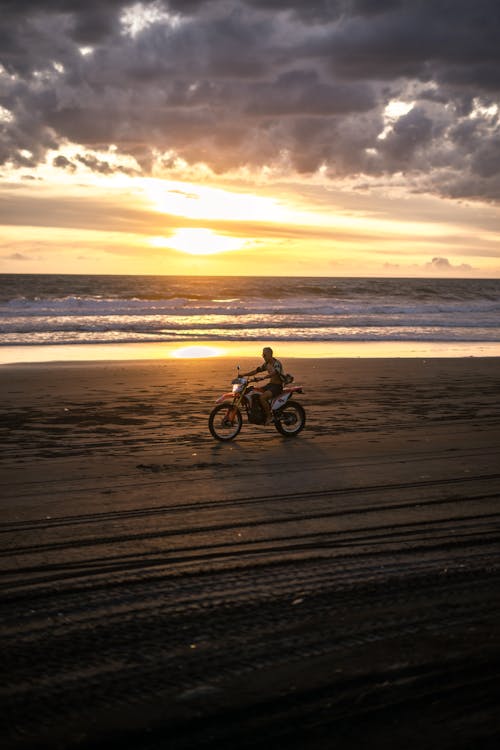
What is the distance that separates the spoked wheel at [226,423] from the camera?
1120 centimetres

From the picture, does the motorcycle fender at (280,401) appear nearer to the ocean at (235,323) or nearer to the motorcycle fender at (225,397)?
the motorcycle fender at (225,397)

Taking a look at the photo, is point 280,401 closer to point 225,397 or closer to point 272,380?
point 272,380

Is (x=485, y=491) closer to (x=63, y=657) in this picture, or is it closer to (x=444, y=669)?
(x=444, y=669)

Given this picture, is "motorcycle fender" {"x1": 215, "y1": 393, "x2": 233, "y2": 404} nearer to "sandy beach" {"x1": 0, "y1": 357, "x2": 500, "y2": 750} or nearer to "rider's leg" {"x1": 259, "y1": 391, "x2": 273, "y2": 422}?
"rider's leg" {"x1": 259, "y1": 391, "x2": 273, "y2": 422}

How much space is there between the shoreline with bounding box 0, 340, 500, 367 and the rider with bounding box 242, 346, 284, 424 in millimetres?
11247

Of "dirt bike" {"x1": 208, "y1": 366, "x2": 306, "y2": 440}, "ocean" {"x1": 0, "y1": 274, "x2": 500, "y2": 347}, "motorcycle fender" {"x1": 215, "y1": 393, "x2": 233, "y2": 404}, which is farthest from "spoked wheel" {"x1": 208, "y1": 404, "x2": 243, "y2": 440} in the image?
"ocean" {"x1": 0, "y1": 274, "x2": 500, "y2": 347}

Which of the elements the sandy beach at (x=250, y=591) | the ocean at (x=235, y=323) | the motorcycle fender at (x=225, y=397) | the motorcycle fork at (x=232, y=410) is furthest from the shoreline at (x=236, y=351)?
the sandy beach at (x=250, y=591)

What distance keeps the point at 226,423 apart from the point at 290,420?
105cm

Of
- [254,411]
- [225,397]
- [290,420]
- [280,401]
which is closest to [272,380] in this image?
[280,401]

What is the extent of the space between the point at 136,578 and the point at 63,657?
48.4 inches

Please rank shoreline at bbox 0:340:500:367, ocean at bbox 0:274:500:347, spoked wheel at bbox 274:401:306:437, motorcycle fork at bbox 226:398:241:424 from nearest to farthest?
motorcycle fork at bbox 226:398:241:424
spoked wheel at bbox 274:401:306:437
shoreline at bbox 0:340:500:367
ocean at bbox 0:274:500:347

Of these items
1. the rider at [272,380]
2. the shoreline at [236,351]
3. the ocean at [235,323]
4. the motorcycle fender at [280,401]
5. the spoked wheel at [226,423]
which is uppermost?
the ocean at [235,323]

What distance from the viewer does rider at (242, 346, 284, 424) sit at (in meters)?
11.6

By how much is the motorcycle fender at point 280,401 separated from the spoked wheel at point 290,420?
0.08 meters
